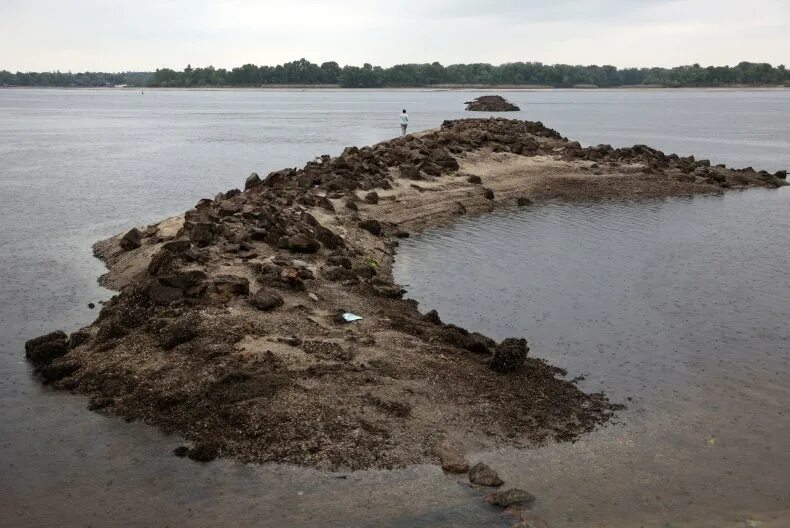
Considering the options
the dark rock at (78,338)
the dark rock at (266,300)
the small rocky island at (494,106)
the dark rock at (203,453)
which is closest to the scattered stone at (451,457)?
the dark rock at (203,453)

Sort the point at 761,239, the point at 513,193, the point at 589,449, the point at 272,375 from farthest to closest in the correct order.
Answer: the point at 513,193, the point at 761,239, the point at 272,375, the point at 589,449

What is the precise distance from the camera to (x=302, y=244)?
58.9 ft

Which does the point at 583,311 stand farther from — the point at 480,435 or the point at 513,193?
the point at 513,193

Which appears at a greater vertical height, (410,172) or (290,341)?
(410,172)

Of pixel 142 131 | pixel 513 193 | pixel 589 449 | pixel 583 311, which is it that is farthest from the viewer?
pixel 142 131

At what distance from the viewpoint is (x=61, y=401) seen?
11.4 m

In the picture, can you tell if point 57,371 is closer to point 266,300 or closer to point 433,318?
point 266,300

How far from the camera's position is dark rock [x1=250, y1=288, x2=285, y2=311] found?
44.3 ft

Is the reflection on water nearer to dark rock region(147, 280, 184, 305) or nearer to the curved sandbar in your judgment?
the curved sandbar

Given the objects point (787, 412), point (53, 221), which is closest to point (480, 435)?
point (787, 412)

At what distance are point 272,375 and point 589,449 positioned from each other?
14.6ft

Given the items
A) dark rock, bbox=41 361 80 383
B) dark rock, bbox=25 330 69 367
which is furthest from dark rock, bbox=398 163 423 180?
dark rock, bbox=41 361 80 383

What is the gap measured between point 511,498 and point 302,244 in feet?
33.8

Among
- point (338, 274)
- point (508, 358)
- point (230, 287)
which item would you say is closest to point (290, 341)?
point (230, 287)
